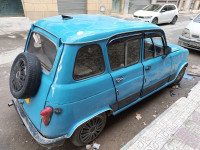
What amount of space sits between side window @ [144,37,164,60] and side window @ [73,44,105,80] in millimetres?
1175

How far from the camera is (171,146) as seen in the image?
8.93ft

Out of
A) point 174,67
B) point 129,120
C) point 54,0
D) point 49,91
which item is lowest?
point 129,120

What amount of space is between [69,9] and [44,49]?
1207 centimetres

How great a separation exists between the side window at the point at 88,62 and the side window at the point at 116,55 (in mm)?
196

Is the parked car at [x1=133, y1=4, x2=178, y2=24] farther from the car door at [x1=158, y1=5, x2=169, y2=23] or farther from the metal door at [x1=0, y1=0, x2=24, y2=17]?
the metal door at [x1=0, y1=0, x2=24, y2=17]

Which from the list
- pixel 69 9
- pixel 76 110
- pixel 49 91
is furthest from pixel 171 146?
pixel 69 9

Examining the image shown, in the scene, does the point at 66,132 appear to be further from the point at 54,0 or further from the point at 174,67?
the point at 54,0

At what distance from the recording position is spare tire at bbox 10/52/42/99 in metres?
2.06

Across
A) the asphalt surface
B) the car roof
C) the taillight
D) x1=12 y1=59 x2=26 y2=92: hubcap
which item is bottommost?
the asphalt surface

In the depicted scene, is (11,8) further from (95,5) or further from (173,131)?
(173,131)

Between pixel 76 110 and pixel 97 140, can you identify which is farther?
pixel 97 140

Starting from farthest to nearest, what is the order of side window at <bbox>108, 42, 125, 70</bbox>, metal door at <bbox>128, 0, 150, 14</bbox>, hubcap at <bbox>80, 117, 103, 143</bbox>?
metal door at <bbox>128, 0, 150, 14</bbox>
hubcap at <bbox>80, 117, 103, 143</bbox>
side window at <bbox>108, 42, 125, 70</bbox>

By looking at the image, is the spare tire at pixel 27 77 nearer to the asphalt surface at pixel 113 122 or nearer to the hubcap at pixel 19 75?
the hubcap at pixel 19 75

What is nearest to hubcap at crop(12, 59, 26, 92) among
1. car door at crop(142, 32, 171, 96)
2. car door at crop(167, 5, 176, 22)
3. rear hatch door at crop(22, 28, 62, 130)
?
rear hatch door at crop(22, 28, 62, 130)
